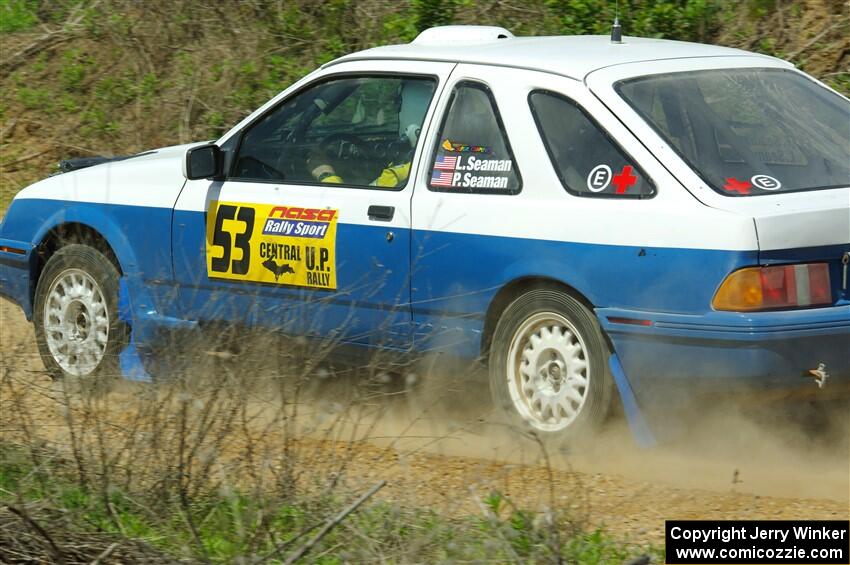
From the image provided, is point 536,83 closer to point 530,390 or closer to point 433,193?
point 433,193

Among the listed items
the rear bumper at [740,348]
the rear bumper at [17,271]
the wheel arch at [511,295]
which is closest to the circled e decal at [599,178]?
the wheel arch at [511,295]

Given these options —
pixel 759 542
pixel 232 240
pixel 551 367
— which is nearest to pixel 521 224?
pixel 551 367

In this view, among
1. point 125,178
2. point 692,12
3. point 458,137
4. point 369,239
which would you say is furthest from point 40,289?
point 692,12

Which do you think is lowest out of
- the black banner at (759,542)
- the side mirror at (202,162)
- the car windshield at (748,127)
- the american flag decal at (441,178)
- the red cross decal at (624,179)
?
the black banner at (759,542)

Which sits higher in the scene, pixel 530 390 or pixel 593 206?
pixel 593 206

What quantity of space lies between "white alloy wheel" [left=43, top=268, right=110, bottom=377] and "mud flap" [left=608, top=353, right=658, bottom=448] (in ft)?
9.48

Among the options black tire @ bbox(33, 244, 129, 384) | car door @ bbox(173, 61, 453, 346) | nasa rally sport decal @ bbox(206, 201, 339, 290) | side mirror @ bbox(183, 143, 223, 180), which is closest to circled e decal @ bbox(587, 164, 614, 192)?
car door @ bbox(173, 61, 453, 346)

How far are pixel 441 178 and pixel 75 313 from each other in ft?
7.94

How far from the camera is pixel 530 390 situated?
559cm

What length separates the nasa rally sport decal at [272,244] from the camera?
19.7ft

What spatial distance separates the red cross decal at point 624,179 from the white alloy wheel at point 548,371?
1.98ft

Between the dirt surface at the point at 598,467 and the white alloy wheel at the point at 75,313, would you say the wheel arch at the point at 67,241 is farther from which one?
the dirt surface at the point at 598,467

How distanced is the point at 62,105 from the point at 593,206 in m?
8.48

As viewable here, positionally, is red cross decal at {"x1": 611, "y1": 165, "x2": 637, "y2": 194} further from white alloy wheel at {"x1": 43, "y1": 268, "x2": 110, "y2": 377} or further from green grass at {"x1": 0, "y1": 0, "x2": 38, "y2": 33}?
green grass at {"x1": 0, "y1": 0, "x2": 38, "y2": 33}
